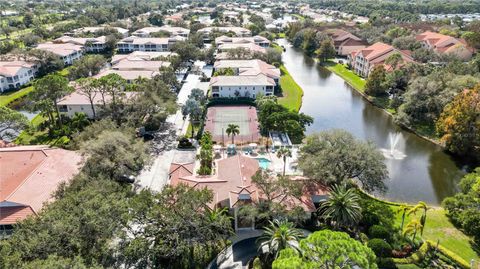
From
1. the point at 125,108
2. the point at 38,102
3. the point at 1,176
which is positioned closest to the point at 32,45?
the point at 38,102

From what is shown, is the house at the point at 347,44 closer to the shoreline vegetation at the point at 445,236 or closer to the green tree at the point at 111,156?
the shoreline vegetation at the point at 445,236

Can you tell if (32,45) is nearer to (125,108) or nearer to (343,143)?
(125,108)

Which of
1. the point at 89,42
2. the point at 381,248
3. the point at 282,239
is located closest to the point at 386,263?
the point at 381,248

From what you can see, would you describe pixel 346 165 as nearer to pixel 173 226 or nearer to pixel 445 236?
pixel 445 236

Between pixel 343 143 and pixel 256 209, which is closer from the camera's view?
pixel 256 209

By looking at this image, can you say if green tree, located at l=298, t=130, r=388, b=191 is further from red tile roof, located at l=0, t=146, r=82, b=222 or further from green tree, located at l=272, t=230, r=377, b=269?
red tile roof, located at l=0, t=146, r=82, b=222

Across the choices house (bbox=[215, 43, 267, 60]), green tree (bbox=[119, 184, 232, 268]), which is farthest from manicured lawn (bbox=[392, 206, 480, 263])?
house (bbox=[215, 43, 267, 60])
